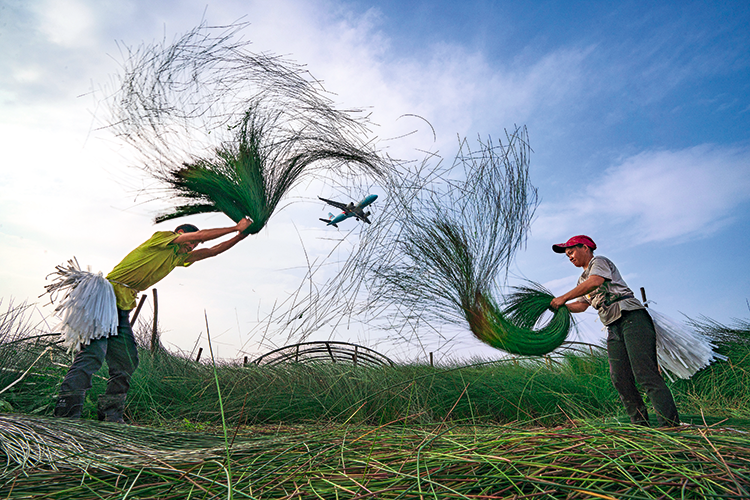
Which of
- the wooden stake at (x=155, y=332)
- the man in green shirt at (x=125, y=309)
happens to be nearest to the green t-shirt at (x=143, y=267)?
the man in green shirt at (x=125, y=309)

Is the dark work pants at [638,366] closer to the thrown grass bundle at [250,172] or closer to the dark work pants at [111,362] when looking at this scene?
the thrown grass bundle at [250,172]

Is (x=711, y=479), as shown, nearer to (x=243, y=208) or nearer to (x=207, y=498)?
(x=207, y=498)

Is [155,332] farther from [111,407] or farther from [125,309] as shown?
[111,407]

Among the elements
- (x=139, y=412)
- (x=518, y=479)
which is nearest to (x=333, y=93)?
(x=139, y=412)

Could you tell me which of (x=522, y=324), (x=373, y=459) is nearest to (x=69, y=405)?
(x=373, y=459)

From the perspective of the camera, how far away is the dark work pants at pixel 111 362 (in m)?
2.82

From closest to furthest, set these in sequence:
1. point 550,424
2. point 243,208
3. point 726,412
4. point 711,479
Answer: point 711,479, point 550,424, point 243,208, point 726,412

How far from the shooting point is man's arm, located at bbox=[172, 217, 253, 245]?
3262 mm

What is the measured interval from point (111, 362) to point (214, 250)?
1104mm

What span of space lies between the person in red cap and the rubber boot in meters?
3.03

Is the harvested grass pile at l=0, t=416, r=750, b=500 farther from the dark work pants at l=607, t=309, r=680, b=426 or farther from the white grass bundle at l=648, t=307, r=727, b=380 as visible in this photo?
the white grass bundle at l=648, t=307, r=727, b=380

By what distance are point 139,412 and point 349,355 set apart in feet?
A: 6.53

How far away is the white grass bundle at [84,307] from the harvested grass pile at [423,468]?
143 centimetres

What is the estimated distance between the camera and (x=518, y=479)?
1.02 metres
